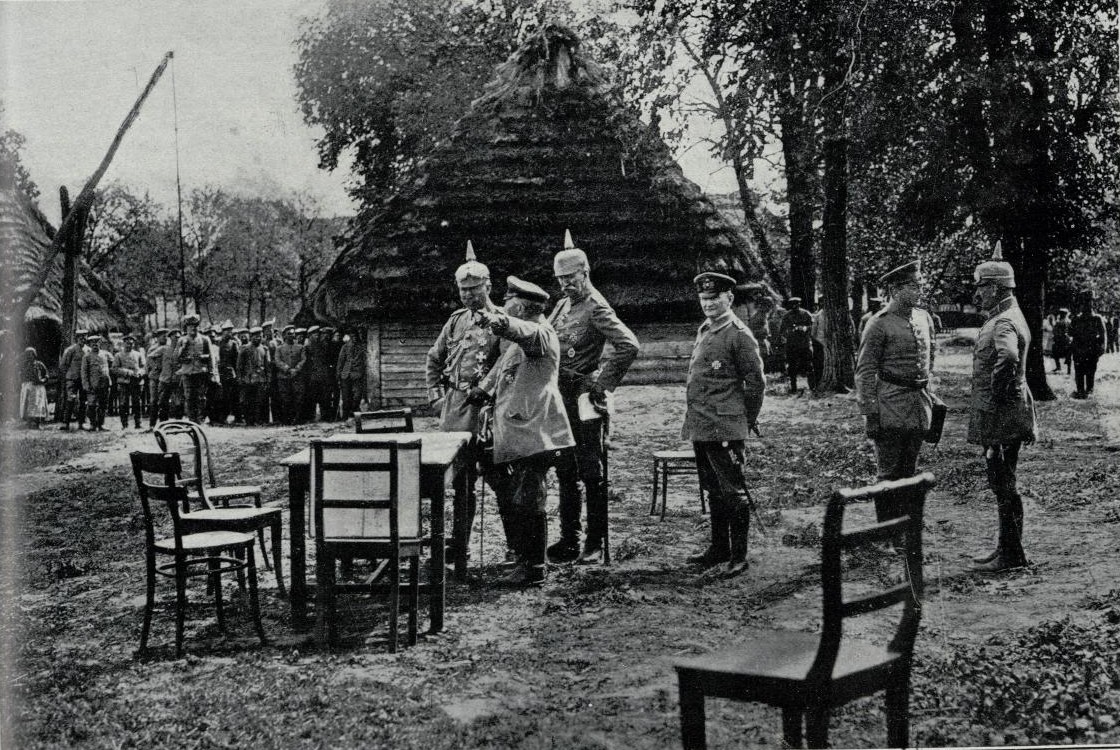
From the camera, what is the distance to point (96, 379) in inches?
612

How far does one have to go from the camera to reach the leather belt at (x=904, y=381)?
602cm

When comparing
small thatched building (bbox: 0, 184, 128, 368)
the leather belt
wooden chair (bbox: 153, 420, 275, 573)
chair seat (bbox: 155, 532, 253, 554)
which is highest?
small thatched building (bbox: 0, 184, 128, 368)

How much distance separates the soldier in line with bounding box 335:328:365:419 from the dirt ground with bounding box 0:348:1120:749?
700 cm

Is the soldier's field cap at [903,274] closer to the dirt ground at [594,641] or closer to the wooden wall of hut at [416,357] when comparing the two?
the dirt ground at [594,641]

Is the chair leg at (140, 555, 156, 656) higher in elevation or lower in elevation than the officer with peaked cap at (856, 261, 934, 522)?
lower

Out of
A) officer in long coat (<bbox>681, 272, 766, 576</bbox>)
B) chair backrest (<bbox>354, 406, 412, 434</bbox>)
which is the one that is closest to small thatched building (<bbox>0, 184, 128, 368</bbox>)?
chair backrest (<bbox>354, 406, 412, 434</bbox>)

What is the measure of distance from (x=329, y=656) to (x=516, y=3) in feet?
40.2

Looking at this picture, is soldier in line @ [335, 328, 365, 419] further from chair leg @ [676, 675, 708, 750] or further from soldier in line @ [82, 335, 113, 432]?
chair leg @ [676, 675, 708, 750]

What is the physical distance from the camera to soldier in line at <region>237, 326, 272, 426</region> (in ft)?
52.8

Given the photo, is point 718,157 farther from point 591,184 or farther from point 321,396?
point 321,396

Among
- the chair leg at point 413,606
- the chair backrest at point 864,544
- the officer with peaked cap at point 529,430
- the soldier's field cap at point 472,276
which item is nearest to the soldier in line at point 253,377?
the soldier's field cap at point 472,276

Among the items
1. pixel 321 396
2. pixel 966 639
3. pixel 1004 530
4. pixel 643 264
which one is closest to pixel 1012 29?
pixel 1004 530

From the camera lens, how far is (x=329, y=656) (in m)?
4.71

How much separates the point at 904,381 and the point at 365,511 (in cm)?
327
